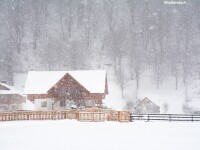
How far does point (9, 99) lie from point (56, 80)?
15.6 metres

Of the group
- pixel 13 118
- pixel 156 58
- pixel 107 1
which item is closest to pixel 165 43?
pixel 156 58

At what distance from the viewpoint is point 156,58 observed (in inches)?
3494

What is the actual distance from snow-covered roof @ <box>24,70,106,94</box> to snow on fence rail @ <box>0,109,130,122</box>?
1528 centimetres

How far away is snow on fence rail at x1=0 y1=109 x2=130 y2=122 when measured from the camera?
32219 millimetres

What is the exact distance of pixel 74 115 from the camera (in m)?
34.0

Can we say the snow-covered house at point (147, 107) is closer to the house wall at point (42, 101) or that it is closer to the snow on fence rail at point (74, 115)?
the house wall at point (42, 101)

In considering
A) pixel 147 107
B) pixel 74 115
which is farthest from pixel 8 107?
pixel 74 115

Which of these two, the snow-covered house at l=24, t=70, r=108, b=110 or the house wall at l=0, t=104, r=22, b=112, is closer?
the snow-covered house at l=24, t=70, r=108, b=110

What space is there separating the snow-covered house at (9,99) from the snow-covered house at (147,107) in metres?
23.9

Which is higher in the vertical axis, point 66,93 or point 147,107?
point 66,93

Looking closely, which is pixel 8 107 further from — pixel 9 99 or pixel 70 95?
pixel 70 95

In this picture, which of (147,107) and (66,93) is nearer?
(66,93)
